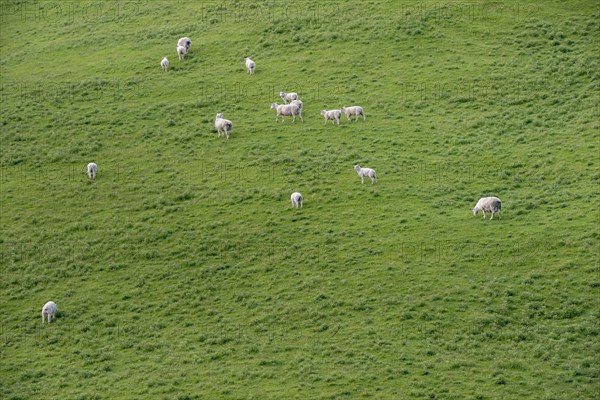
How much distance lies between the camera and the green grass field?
47250 millimetres

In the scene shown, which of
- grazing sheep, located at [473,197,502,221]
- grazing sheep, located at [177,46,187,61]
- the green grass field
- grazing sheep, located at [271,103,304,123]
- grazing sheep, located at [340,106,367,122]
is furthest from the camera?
grazing sheep, located at [177,46,187,61]

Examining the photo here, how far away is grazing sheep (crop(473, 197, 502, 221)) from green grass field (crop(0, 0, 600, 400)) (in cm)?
70

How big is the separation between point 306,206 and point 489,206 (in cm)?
995

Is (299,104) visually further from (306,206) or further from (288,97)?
(306,206)

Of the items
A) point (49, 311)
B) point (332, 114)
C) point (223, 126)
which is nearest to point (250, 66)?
point (223, 126)

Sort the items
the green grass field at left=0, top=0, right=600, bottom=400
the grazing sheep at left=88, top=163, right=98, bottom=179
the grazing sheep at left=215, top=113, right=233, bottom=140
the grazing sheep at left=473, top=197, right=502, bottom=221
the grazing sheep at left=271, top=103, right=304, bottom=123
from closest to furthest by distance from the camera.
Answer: the green grass field at left=0, top=0, right=600, bottom=400
the grazing sheep at left=473, top=197, right=502, bottom=221
the grazing sheep at left=88, top=163, right=98, bottom=179
the grazing sheep at left=215, top=113, right=233, bottom=140
the grazing sheep at left=271, top=103, right=304, bottom=123

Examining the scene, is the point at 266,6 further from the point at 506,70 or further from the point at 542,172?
the point at 542,172

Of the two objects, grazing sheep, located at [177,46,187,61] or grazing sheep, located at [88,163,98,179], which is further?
grazing sheep, located at [177,46,187,61]

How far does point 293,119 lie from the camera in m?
68.8

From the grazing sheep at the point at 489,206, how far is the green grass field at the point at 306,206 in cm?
70

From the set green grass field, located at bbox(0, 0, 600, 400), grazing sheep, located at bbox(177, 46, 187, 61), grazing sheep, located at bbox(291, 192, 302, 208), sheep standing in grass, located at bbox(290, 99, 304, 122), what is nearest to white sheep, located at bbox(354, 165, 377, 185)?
green grass field, located at bbox(0, 0, 600, 400)

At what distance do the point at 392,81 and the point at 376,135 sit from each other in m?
8.22

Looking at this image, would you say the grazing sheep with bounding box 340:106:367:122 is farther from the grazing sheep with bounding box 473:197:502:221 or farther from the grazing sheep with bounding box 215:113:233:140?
the grazing sheep with bounding box 473:197:502:221

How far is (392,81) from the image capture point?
2881 inches
